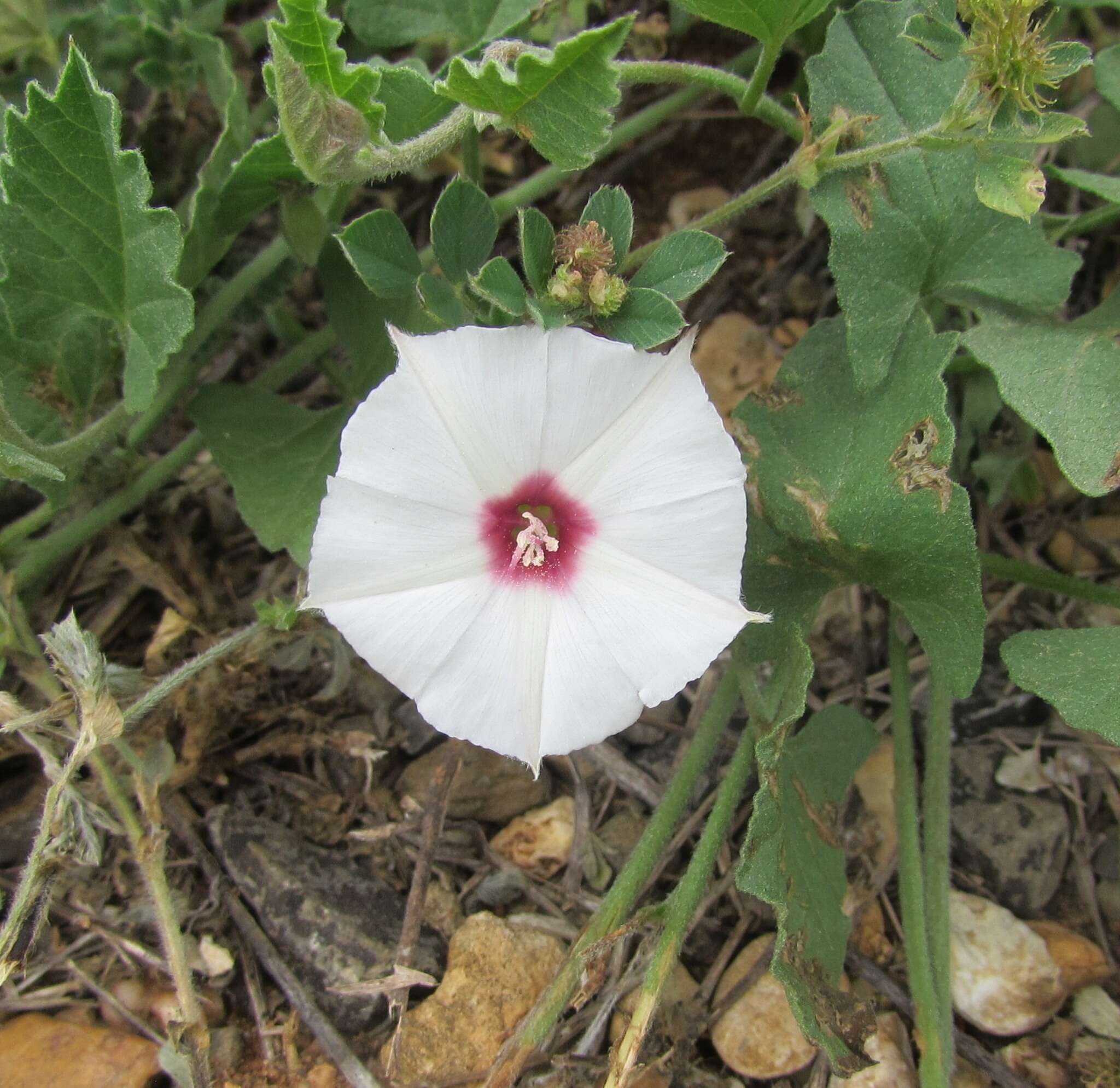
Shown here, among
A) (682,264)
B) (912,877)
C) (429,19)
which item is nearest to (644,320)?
(682,264)

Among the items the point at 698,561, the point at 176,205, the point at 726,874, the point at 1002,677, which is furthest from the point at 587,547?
the point at 176,205

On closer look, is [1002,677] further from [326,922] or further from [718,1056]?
[326,922]

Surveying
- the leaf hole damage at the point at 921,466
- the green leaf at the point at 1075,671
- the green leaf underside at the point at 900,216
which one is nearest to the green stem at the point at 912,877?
the green leaf at the point at 1075,671

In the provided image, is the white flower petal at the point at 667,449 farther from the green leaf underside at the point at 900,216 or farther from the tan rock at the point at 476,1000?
the tan rock at the point at 476,1000

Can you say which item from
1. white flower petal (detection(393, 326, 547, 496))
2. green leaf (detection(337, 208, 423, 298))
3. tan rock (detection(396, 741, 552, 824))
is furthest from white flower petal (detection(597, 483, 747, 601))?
tan rock (detection(396, 741, 552, 824))

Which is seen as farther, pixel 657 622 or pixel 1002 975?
pixel 1002 975

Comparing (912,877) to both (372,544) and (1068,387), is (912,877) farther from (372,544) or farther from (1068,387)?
(372,544)
